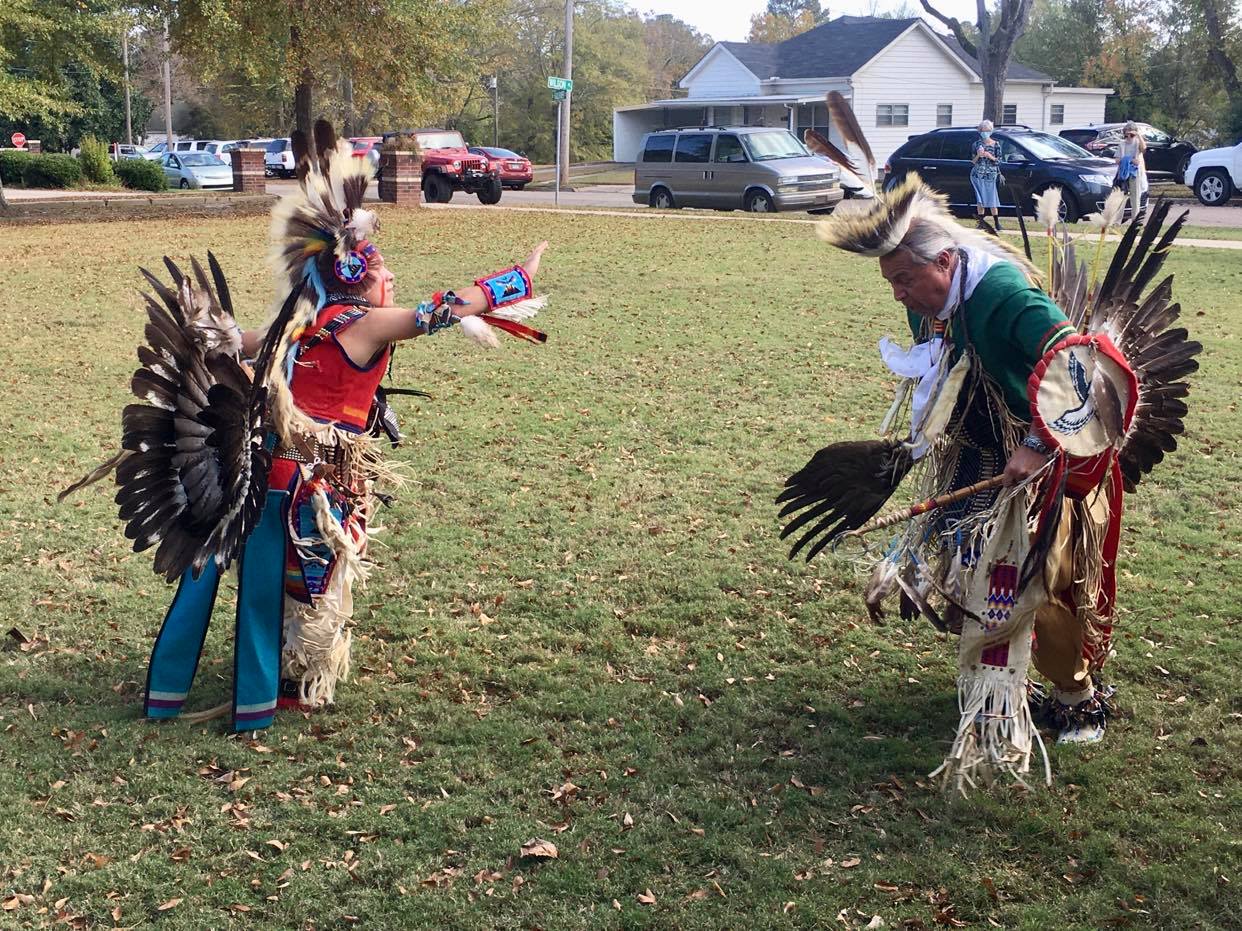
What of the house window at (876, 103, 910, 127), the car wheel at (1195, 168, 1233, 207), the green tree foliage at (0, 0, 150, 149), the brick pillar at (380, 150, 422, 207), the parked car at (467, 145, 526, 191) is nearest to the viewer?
the green tree foliage at (0, 0, 150, 149)

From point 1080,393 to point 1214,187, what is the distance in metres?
23.2

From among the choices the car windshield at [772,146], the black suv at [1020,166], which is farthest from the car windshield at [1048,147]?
the car windshield at [772,146]

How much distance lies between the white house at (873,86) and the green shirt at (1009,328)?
38.9m

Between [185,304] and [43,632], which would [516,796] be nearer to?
[185,304]

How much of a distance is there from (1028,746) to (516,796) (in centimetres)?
165

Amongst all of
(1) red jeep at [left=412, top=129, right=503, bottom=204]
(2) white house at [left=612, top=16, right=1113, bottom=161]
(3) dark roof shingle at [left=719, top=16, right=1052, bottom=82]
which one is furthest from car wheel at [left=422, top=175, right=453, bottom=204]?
(3) dark roof shingle at [left=719, top=16, right=1052, bottom=82]

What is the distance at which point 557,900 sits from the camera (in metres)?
3.36

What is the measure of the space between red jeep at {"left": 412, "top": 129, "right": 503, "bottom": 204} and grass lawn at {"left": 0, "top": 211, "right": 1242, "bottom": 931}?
1942cm

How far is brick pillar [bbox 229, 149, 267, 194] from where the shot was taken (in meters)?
27.5

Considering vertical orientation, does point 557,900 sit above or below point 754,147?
below

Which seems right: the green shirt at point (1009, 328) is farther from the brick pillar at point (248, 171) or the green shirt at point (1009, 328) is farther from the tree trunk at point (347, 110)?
the tree trunk at point (347, 110)

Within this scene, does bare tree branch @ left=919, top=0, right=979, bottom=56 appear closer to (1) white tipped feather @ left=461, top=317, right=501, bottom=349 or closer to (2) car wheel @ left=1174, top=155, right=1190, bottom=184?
(2) car wheel @ left=1174, top=155, right=1190, bottom=184

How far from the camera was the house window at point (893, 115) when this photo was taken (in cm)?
4312

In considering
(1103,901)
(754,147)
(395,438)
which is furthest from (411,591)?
(754,147)
